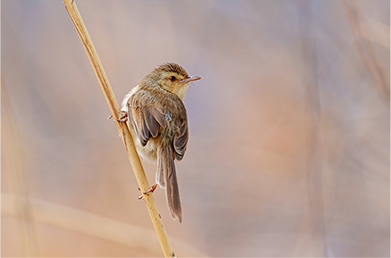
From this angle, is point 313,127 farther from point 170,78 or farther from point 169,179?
point 170,78

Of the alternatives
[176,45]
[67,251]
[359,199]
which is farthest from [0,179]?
[359,199]

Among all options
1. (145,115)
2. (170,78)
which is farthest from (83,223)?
(170,78)

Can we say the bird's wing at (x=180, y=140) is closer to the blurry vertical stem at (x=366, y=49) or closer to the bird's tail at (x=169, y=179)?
the bird's tail at (x=169, y=179)

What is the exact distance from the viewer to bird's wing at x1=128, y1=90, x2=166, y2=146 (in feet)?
8.14

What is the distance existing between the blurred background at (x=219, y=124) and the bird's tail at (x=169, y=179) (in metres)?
0.84

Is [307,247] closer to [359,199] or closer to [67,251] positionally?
[359,199]

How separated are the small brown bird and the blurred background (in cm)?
84

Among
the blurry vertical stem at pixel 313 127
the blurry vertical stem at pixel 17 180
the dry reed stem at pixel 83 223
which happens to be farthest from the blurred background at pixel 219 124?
the blurry vertical stem at pixel 17 180

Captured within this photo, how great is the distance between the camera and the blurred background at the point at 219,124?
3.49 m

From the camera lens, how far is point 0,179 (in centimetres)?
378

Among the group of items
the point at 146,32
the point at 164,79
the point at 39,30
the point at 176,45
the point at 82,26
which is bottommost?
the point at 82,26

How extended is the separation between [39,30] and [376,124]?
394 centimetres

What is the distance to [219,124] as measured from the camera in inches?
172

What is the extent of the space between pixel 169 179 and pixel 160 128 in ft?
1.64
